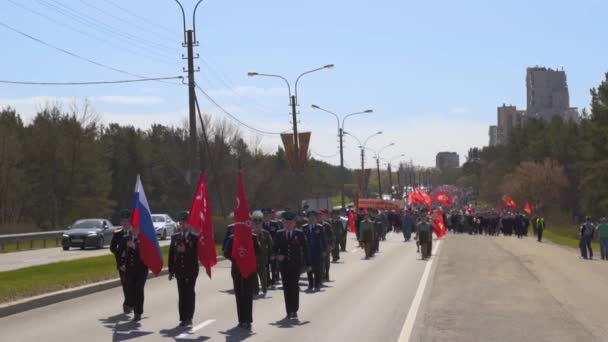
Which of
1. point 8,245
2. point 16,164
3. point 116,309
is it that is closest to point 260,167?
point 16,164

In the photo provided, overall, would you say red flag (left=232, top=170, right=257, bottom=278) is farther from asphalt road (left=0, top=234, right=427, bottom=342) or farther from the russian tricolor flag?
the russian tricolor flag

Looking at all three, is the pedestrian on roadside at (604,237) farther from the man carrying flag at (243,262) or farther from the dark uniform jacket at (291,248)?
the man carrying flag at (243,262)

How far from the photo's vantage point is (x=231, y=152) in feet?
317

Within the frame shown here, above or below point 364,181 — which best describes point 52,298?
below

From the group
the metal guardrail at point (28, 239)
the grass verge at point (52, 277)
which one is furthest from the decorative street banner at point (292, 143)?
the grass verge at point (52, 277)

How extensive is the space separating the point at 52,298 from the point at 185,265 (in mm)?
5288

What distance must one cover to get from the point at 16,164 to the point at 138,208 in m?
62.7

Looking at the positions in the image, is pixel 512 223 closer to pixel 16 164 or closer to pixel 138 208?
pixel 16 164

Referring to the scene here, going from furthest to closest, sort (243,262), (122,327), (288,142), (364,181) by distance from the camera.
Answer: (364,181) → (288,142) → (122,327) → (243,262)

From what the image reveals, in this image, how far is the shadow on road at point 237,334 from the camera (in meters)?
13.2

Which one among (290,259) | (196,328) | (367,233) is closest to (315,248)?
(290,259)

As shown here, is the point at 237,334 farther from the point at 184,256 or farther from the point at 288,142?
the point at 288,142

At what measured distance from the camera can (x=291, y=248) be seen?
16.0 m

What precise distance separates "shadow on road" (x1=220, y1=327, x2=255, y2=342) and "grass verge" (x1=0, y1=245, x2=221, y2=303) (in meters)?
5.36
